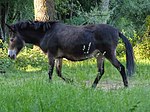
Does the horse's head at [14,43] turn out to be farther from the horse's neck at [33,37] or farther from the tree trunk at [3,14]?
the tree trunk at [3,14]

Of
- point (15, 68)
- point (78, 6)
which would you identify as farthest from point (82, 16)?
point (15, 68)

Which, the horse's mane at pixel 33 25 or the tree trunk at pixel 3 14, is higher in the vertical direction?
the horse's mane at pixel 33 25

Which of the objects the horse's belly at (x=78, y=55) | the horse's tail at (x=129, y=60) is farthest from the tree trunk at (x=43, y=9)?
the horse's tail at (x=129, y=60)

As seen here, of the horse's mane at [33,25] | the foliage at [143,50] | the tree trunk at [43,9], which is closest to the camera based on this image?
the horse's mane at [33,25]

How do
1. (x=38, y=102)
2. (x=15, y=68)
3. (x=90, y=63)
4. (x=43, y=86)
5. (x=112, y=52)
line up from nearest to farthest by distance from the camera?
(x=38, y=102), (x=43, y=86), (x=112, y=52), (x=15, y=68), (x=90, y=63)

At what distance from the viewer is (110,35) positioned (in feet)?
35.6

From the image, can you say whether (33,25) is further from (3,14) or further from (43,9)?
(3,14)

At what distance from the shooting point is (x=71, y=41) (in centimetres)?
1100

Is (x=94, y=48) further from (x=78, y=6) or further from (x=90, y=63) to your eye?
(x=78, y=6)

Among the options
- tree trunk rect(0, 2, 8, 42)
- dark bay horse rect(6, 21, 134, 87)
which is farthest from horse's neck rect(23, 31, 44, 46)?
tree trunk rect(0, 2, 8, 42)

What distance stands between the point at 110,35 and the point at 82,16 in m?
16.2

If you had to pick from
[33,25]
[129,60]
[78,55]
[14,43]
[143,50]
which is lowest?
[143,50]

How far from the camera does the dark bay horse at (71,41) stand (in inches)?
427

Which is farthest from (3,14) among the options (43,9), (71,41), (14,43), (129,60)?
(129,60)
